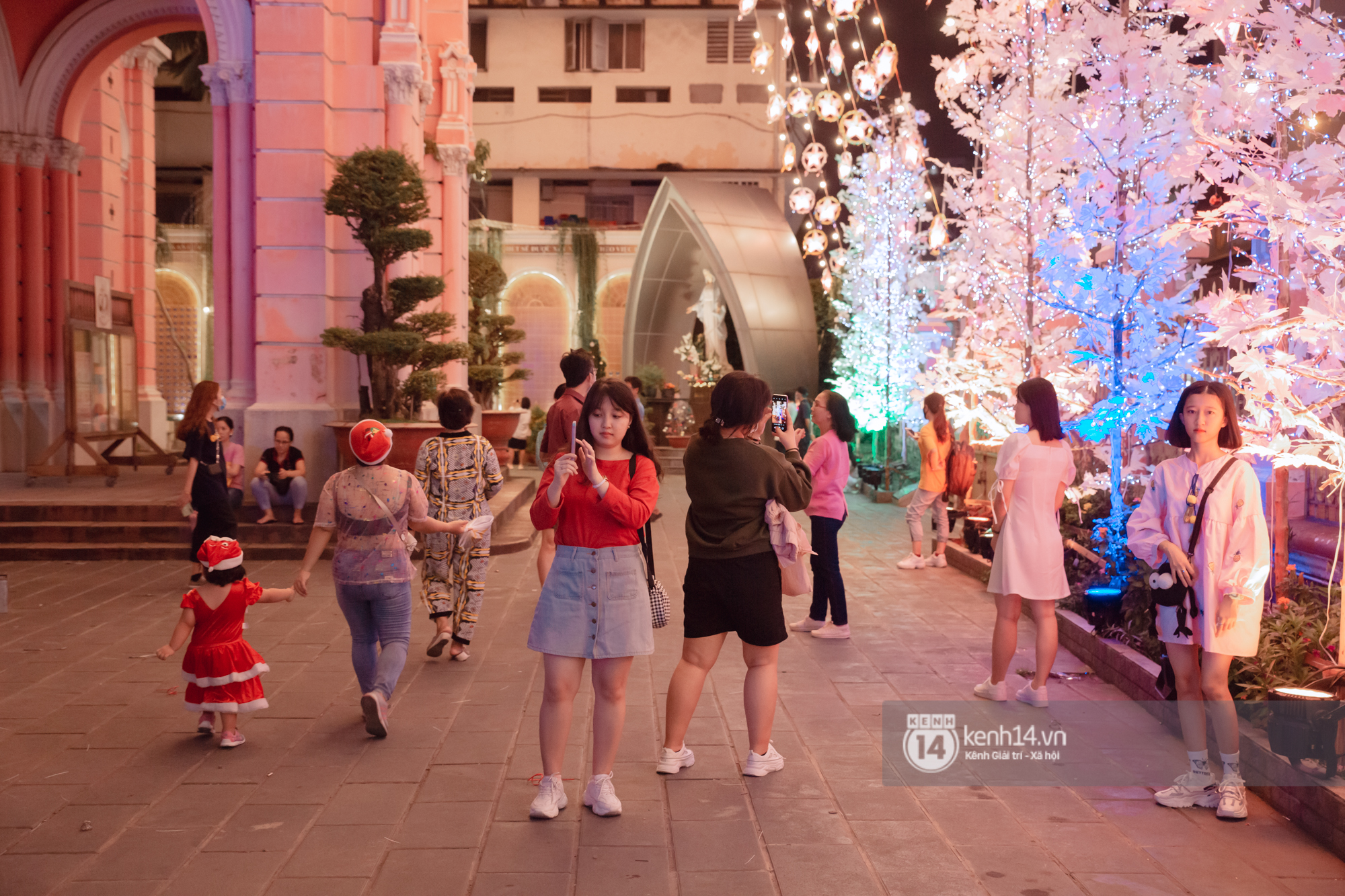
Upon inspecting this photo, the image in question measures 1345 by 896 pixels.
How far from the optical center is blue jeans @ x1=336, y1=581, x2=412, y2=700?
17.6 feet

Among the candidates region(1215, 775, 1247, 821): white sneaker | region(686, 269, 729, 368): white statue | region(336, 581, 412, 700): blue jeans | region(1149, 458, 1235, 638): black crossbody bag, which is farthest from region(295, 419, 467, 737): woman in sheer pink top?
region(686, 269, 729, 368): white statue

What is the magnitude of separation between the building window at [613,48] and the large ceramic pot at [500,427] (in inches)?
795

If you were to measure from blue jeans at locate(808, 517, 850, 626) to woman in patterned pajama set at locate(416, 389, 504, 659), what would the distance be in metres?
2.25

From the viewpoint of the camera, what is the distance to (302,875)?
12.2ft

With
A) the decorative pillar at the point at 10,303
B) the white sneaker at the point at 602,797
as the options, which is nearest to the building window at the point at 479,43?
the decorative pillar at the point at 10,303

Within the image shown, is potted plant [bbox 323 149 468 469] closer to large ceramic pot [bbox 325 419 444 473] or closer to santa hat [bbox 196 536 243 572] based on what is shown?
large ceramic pot [bbox 325 419 444 473]

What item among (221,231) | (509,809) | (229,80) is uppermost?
(229,80)

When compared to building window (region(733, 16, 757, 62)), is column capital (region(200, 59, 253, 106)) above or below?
below

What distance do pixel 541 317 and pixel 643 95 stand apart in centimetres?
825

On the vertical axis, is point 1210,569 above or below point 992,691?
above

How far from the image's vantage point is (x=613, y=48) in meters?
36.0

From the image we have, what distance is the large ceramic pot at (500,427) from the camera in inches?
724

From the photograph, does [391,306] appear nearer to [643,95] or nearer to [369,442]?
[369,442]

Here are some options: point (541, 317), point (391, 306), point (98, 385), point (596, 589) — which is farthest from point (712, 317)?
point (596, 589)
